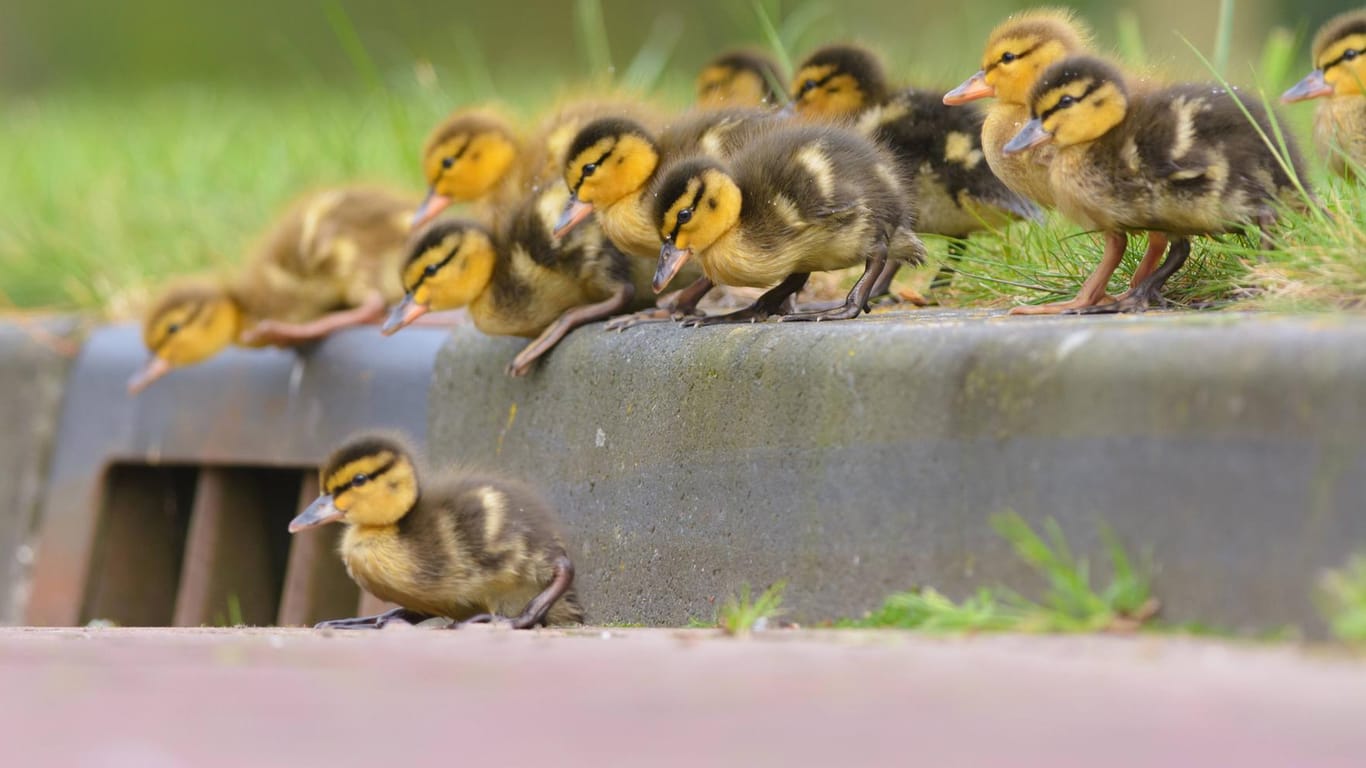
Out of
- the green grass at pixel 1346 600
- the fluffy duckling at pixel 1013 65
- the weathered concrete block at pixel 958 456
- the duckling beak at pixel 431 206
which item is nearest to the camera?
the green grass at pixel 1346 600

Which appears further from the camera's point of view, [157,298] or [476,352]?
[157,298]

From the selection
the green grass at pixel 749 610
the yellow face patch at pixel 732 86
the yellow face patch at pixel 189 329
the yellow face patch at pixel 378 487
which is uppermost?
the yellow face patch at pixel 732 86

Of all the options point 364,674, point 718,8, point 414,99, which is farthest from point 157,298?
point 718,8

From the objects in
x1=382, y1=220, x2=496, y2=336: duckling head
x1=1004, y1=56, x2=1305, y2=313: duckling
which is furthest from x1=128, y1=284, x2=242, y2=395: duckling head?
x1=1004, y1=56, x2=1305, y2=313: duckling

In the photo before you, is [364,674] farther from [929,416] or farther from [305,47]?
[305,47]

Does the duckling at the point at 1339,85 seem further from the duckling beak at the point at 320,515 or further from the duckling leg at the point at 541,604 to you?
the duckling beak at the point at 320,515

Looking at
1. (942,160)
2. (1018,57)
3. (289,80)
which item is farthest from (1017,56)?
(289,80)

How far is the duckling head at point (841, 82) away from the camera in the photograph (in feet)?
15.3

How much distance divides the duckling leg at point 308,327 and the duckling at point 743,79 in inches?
46.7

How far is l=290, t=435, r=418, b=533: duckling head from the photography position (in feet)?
12.4

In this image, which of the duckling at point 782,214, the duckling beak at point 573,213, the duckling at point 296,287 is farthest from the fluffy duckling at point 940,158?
the duckling at point 296,287

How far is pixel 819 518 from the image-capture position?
3.06 meters

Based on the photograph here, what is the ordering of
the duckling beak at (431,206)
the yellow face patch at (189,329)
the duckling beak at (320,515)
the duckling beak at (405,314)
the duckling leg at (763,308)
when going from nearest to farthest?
the duckling leg at (763,308), the duckling beak at (320,515), the duckling beak at (405,314), the yellow face patch at (189,329), the duckling beak at (431,206)

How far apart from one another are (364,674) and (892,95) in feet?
8.94
